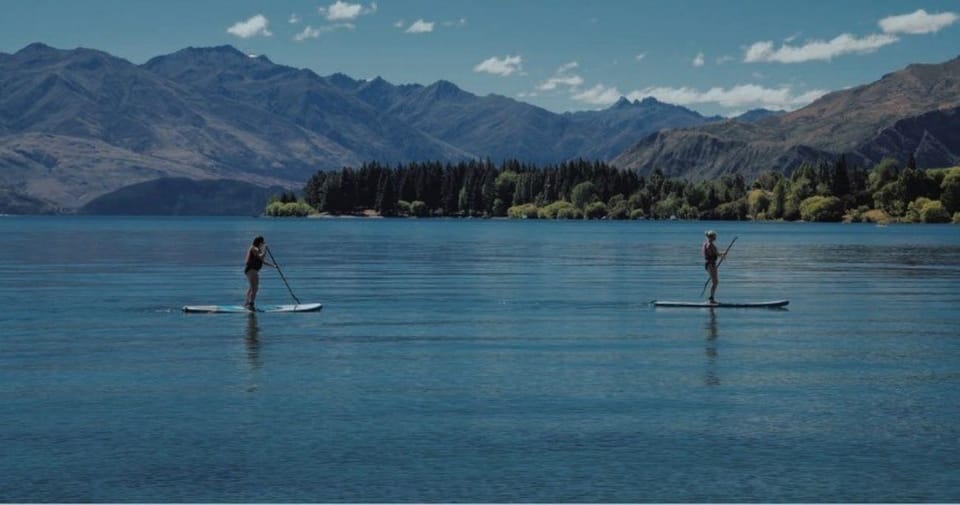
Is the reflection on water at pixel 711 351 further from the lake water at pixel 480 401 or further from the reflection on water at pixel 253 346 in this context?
the reflection on water at pixel 253 346

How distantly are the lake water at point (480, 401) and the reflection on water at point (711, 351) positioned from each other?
18 cm

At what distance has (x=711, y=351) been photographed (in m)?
39.7

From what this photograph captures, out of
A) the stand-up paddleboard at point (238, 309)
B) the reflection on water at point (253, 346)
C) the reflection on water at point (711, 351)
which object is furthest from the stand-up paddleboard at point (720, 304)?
the reflection on water at point (253, 346)

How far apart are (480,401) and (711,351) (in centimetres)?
1242

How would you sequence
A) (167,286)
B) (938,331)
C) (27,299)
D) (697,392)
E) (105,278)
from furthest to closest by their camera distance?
(105,278) < (167,286) < (27,299) < (938,331) < (697,392)

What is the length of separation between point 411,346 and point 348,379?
7.89 meters

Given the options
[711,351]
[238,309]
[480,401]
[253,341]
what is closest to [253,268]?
[238,309]

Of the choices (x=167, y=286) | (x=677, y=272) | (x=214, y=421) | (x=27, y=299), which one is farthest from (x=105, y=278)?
(x=214, y=421)

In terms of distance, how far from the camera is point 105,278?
7956 centimetres

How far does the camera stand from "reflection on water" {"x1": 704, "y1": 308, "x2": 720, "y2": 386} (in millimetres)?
33141

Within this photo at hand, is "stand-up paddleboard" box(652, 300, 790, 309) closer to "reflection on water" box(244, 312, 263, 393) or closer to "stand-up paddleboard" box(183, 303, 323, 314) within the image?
"stand-up paddleboard" box(183, 303, 323, 314)

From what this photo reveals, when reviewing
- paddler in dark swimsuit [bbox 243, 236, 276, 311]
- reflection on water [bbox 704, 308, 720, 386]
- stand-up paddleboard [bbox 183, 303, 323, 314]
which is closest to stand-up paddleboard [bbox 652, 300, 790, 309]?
reflection on water [bbox 704, 308, 720, 386]

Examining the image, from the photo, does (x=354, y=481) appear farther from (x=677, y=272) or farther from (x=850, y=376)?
(x=677, y=272)

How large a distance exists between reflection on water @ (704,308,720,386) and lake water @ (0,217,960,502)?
18 cm
